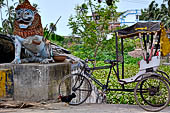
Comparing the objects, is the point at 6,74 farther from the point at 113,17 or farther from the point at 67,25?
the point at 113,17

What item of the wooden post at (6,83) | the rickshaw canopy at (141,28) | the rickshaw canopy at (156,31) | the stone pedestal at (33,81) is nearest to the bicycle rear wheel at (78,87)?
the stone pedestal at (33,81)

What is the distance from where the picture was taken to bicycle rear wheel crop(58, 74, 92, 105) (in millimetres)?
5113

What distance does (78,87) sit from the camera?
5125mm

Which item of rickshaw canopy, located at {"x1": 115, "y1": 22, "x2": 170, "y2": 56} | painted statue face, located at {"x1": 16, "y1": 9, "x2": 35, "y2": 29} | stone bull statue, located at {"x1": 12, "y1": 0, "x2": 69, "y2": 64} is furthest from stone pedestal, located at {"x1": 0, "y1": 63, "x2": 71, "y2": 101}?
rickshaw canopy, located at {"x1": 115, "y1": 22, "x2": 170, "y2": 56}

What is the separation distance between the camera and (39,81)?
479cm

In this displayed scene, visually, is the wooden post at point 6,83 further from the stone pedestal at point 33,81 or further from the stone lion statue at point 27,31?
the stone lion statue at point 27,31

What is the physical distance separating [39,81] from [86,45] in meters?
5.41

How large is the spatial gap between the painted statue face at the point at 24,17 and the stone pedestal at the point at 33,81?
3.13ft

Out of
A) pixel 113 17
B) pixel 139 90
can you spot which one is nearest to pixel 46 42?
pixel 139 90

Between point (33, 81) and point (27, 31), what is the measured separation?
1.18m

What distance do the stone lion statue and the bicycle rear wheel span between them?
2.20 ft

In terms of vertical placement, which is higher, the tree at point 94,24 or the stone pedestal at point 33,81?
the tree at point 94,24

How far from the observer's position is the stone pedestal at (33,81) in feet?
15.7

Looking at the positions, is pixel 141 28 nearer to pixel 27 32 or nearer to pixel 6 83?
pixel 27 32
